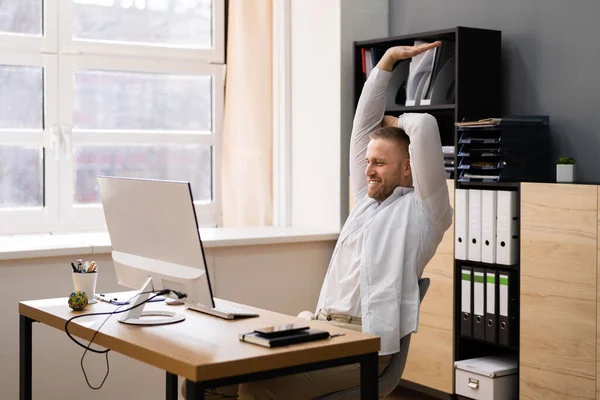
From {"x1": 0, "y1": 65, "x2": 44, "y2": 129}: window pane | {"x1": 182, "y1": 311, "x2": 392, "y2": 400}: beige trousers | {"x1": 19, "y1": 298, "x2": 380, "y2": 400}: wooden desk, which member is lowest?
{"x1": 182, "y1": 311, "x2": 392, "y2": 400}: beige trousers

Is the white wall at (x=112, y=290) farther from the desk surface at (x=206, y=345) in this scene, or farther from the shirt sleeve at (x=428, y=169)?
the shirt sleeve at (x=428, y=169)

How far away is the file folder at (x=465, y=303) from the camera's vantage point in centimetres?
379

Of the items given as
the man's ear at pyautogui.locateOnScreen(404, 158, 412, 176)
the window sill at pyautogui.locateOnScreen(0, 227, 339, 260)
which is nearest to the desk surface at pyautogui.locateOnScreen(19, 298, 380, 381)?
the man's ear at pyautogui.locateOnScreen(404, 158, 412, 176)

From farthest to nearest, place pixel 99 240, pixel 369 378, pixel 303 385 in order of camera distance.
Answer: pixel 99 240
pixel 303 385
pixel 369 378

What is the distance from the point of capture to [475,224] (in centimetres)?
372

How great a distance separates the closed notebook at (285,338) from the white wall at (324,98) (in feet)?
7.31

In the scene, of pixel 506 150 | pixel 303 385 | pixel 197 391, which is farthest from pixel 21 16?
pixel 197 391

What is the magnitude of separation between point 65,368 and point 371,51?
2.11 m

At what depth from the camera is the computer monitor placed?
7.89 feet

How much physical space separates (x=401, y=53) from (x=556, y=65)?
1.13 meters

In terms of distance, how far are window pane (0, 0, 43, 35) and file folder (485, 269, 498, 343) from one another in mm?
2518

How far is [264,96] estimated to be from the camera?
4.82 m

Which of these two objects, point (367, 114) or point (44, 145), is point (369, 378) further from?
point (44, 145)

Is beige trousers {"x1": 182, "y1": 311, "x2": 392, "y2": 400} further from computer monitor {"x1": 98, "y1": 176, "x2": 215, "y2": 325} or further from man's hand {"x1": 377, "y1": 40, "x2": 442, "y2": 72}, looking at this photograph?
man's hand {"x1": 377, "y1": 40, "x2": 442, "y2": 72}
